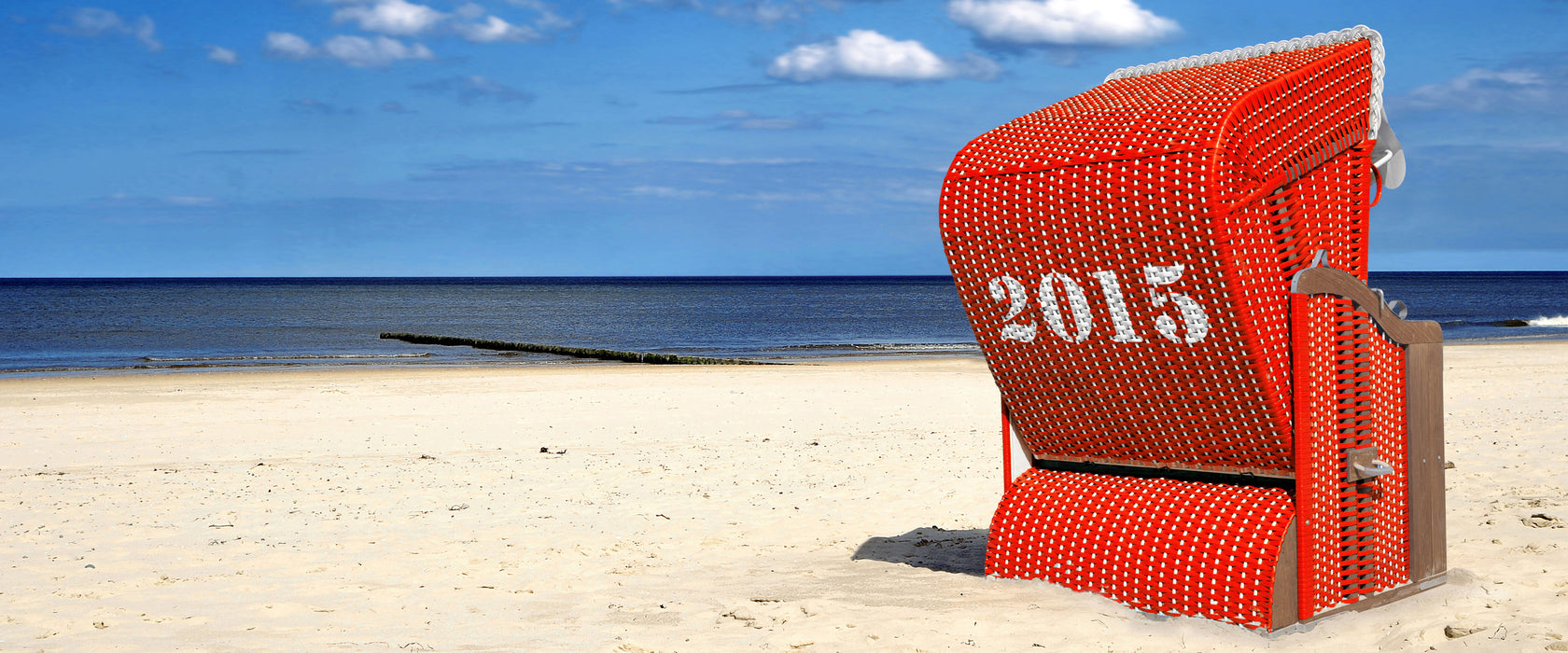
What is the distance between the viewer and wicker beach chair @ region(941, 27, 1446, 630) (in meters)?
4.60

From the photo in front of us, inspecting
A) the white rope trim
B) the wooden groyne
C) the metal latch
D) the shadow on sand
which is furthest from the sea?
the metal latch

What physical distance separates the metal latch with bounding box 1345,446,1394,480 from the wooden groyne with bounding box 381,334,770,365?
80.4ft

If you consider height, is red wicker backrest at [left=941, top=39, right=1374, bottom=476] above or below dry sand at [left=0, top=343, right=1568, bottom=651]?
above

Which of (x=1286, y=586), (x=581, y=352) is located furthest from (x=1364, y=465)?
(x=581, y=352)

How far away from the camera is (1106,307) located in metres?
Result: 4.96

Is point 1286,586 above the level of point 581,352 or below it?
above

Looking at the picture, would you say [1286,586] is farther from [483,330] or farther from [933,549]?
[483,330]

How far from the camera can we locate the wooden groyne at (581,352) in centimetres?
3041

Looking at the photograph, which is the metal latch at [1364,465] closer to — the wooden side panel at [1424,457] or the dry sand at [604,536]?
the wooden side panel at [1424,457]

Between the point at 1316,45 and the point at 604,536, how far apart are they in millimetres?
4971

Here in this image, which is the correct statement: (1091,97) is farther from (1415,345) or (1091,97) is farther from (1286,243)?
(1415,345)

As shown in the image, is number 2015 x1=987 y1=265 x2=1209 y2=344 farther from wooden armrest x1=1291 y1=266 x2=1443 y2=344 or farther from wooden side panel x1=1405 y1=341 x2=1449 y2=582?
wooden side panel x1=1405 y1=341 x2=1449 y2=582

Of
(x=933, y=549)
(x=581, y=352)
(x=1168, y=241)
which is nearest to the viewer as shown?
(x=1168, y=241)

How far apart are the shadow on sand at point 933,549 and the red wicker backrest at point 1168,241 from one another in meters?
1.37
